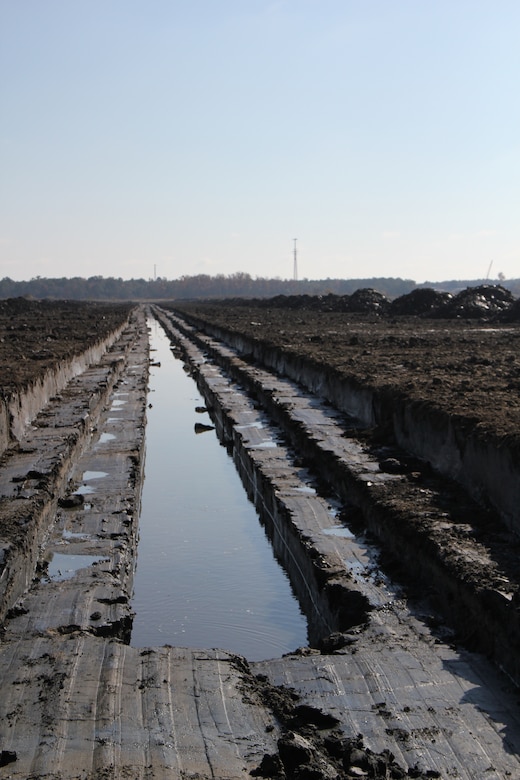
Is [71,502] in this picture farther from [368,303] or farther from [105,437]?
[368,303]

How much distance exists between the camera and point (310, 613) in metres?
6.33

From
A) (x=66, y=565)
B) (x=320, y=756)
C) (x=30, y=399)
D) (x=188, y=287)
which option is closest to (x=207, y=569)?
→ (x=66, y=565)

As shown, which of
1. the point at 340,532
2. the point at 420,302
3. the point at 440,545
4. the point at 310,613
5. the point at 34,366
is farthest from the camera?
the point at 420,302

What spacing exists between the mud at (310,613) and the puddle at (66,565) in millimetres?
26

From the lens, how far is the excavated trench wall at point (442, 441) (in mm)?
6715

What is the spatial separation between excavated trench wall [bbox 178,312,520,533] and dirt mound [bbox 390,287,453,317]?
1101 inches

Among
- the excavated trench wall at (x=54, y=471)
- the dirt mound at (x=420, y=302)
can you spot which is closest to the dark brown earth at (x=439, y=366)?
the excavated trench wall at (x=54, y=471)

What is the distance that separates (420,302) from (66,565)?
37.9 metres

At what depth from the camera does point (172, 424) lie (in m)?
15.9

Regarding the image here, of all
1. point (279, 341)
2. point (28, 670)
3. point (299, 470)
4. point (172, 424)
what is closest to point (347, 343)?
point (279, 341)

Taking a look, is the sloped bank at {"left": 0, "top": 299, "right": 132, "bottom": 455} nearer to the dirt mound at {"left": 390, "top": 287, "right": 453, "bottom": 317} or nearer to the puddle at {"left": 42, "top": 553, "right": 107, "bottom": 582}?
the puddle at {"left": 42, "top": 553, "right": 107, "bottom": 582}

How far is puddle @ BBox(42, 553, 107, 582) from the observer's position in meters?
6.35

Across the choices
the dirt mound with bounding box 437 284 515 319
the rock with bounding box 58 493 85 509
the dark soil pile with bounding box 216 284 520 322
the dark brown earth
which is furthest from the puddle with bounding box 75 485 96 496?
the dirt mound with bounding box 437 284 515 319

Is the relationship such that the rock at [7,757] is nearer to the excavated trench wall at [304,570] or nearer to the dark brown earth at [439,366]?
the excavated trench wall at [304,570]
